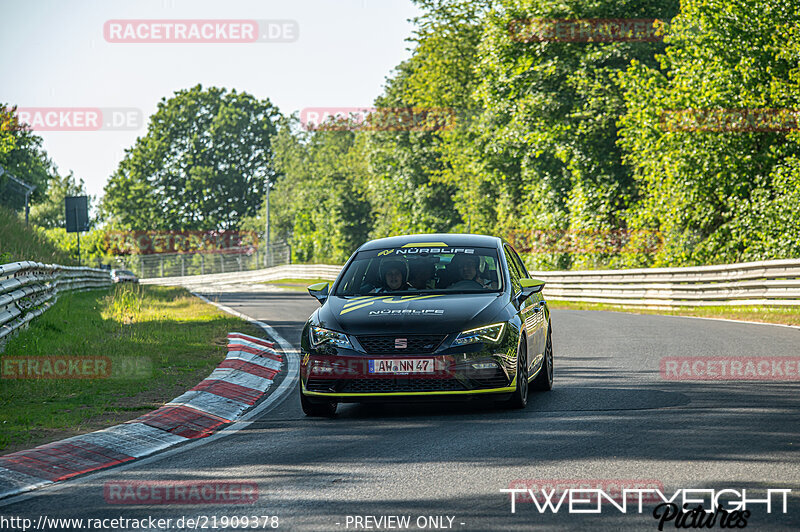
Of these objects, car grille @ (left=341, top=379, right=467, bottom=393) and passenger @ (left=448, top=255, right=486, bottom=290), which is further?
passenger @ (left=448, top=255, right=486, bottom=290)

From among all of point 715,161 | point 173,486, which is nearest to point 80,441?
point 173,486

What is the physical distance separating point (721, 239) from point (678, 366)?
62.2 feet

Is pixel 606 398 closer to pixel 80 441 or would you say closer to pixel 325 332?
pixel 325 332

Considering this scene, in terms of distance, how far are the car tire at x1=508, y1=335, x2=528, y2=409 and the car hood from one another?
423mm

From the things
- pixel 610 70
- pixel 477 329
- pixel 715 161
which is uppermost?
pixel 610 70

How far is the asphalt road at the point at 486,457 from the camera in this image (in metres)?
5.14

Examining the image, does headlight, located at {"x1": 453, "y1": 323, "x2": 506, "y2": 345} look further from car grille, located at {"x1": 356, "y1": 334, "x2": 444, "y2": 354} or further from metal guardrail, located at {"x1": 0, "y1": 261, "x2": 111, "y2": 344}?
metal guardrail, located at {"x1": 0, "y1": 261, "x2": 111, "y2": 344}

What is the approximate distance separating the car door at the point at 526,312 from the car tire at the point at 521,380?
0.14 metres

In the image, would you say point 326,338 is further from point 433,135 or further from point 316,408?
point 433,135

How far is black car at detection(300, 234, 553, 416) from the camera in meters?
7.99

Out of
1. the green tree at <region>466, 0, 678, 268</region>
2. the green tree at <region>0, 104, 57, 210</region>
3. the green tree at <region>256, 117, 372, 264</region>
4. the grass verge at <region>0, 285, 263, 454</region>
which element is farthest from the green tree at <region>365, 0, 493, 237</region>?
the grass verge at <region>0, 285, 263, 454</region>

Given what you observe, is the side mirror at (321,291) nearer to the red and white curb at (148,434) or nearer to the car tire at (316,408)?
the car tire at (316,408)

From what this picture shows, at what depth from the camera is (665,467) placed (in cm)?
595

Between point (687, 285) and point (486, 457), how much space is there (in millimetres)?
19518
